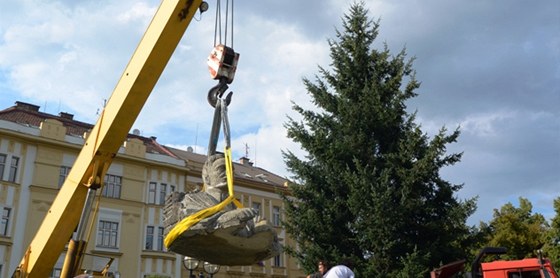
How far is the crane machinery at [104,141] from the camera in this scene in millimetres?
9070

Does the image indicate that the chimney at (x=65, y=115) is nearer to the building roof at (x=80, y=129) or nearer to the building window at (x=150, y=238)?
the building roof at (x=80, y=129)

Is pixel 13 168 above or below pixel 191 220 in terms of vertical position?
above

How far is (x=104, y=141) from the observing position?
9312mm

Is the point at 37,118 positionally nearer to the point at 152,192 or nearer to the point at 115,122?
the point at 152,192

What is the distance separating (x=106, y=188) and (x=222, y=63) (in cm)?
2573

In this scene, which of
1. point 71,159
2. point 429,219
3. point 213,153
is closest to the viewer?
point 213,153

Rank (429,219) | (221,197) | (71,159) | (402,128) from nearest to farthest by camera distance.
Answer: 1. (221,197)
2. (429,219)
3. (402,128)
4. (71,159)

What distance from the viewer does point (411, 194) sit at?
17969 mm

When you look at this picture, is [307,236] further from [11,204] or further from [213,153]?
[11,204]

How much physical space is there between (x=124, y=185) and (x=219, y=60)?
85.3ft

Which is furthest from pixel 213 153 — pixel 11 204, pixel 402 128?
pixel 11 204

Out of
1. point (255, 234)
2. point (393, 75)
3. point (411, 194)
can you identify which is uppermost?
point (393, 75)

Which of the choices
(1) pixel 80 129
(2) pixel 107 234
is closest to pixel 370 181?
(2) pixel 107 234

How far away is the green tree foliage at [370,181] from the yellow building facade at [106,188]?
8.40m
